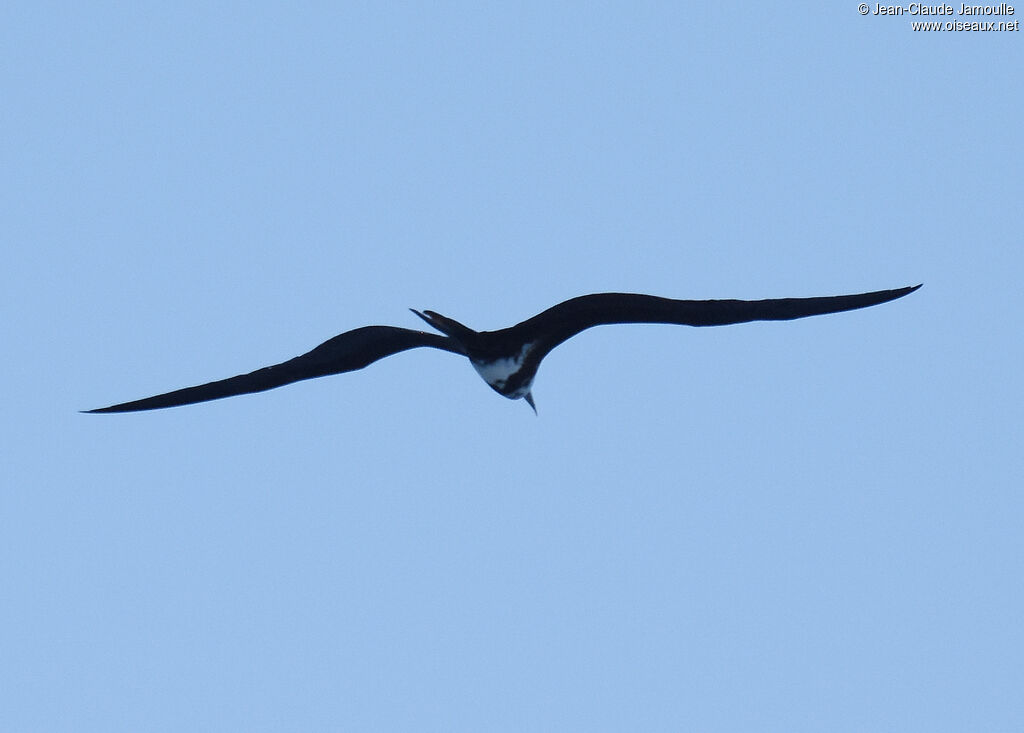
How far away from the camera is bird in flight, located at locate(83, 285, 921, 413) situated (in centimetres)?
1245

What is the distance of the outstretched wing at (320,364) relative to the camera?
1352cm

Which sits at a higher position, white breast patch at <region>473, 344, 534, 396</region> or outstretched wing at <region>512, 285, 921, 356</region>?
outstretched wing at <region>512, 285, 921, 356</region>

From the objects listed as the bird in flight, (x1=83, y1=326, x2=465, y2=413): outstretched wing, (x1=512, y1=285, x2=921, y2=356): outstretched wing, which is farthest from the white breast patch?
(x1=512, y1=285, x2=921, y2=356): outstretched wing

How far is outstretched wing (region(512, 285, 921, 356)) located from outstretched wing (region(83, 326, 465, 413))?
1.34 metres

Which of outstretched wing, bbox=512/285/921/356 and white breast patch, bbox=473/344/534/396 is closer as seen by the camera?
outstretched wing, bbox=512/285/921/356

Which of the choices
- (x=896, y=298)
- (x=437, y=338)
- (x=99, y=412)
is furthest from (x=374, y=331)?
(x=896, y=298)

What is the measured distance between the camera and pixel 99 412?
13.7 m

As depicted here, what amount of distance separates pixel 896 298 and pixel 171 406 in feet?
19.3

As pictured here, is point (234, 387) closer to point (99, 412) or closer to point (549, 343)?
point (99, 412)

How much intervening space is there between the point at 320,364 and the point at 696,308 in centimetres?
330

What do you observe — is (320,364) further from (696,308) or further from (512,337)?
(696,308)

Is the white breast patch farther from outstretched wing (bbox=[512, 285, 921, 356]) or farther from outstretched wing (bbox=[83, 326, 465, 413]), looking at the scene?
outstretched wing (bbox=[512, 285, 921, 356])

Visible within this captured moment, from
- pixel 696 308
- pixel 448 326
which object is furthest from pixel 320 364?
pixel 696 308

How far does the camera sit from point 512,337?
1329 cm
